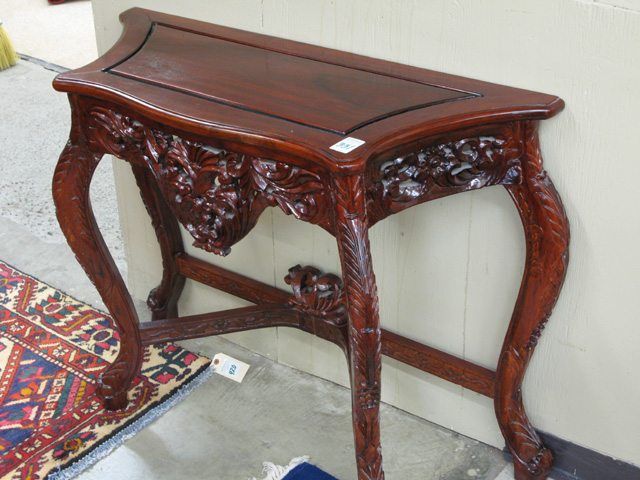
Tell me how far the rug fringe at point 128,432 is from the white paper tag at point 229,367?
19 mm

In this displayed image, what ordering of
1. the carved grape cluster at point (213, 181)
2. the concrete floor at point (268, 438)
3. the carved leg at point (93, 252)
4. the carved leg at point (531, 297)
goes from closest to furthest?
the carved grape cluster at point (213, 181), the carved leg at point (531, 297), the carved leg at point (93, 252), the concrete floor at point (268, 438)

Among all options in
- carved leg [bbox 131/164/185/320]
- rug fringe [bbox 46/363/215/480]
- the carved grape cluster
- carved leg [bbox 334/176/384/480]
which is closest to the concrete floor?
rug fringe [bbox 46/363/215/480]

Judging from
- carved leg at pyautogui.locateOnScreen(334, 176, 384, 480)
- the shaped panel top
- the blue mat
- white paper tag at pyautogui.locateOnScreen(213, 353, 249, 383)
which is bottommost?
the blue mat

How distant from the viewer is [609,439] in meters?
1.74

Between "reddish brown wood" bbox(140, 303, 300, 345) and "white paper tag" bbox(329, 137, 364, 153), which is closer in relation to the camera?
"white paper tag" bbox(329, 137, 364, 153)

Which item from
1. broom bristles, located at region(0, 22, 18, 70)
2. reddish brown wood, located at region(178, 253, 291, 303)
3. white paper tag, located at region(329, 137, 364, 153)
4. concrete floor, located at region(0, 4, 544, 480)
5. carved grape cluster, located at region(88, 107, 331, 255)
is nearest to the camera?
white paper tag, located at region(329, 137, 364, 153)

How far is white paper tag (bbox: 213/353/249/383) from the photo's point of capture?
7.12 feet

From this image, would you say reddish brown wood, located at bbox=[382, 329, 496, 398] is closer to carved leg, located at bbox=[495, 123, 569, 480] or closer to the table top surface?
carved leg, located at bbox=[495, 123, 569, 480]

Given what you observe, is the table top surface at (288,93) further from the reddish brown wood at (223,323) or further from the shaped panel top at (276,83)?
the reddish brown wood at (223,323)

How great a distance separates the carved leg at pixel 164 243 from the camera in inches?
83.6

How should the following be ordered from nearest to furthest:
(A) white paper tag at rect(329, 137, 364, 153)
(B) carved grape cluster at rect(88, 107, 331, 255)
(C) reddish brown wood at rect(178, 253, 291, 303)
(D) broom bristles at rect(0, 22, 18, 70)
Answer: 1. (A) white paper tag at rect(329, 137, 364, 153)
2. (B) carved grape cluster at rect(88, 107, 331, 255)
3. (C) reddish brown wood at rect(178, 253, 291, 303)
4. (D) broom bristles at rect(0, 22, 18, 70)

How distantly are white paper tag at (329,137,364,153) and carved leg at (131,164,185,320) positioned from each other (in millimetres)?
902

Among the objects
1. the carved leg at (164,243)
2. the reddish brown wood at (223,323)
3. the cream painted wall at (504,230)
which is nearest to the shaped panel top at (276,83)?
the cream painted wall at (504,230)

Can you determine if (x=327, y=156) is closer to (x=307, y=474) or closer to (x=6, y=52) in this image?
(x=307, y=474)
